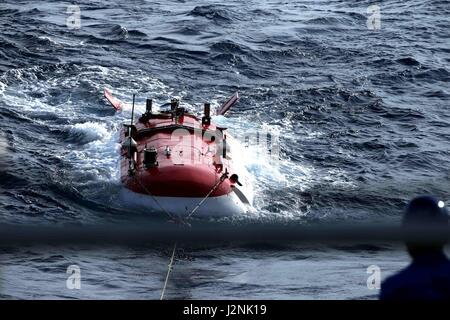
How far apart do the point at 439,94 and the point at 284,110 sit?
6.54 m

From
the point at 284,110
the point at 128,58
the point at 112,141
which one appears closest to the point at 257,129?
the point at 284,110

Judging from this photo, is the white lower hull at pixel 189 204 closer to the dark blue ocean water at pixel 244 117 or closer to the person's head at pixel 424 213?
the dark blue ocean water at pixel 244 117

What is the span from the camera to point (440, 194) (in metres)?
17.6

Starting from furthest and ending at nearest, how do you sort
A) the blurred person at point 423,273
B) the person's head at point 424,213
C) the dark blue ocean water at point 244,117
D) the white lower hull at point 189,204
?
1. the white lower hull at point 189,204
2. the dark blue ocean water at point 244,117
3. the blurred person at point 423,273
4. the person's head at point 424,213

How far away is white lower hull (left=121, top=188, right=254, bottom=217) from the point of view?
1474cm

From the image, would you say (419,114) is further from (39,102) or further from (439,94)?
(39,102)

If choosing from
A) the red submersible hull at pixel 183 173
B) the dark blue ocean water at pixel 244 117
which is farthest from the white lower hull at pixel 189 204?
the dark blue ocean water at pixel 244 117

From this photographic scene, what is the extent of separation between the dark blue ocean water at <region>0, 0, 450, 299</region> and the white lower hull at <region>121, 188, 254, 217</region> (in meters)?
0.28

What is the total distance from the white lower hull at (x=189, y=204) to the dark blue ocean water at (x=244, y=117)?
28 cm

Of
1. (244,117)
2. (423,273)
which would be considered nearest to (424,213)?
(423,273)

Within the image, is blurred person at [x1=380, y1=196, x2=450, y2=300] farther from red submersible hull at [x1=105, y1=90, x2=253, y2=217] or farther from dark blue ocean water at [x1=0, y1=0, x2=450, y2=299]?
red submersible hull at [x1=105, y1=90, x2=253, y2=217]

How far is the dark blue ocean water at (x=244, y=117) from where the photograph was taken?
1273 centimetres

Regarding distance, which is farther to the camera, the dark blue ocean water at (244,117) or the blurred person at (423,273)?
the dark blue ocean water at (244,117)
